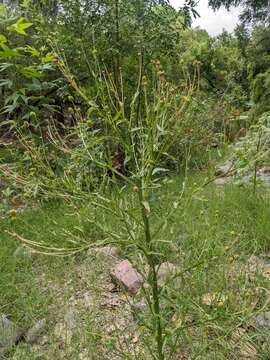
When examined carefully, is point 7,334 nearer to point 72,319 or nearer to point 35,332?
point 35,332

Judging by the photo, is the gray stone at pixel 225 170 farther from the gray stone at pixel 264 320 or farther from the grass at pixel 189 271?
the gray stone at pixel 264 320

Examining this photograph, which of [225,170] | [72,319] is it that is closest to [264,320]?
[72,319]

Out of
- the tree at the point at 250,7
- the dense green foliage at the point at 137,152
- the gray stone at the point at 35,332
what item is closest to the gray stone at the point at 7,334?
the gray stone at the point at 35,332

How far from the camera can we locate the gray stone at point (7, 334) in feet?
4.73

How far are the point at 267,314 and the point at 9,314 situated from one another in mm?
1148

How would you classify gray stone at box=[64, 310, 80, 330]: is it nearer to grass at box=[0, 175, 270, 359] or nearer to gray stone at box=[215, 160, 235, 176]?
grass at box=[0, 175, 270, 359]

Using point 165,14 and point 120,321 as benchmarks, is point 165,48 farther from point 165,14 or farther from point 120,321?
point 120,321

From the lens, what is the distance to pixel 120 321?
1.61m

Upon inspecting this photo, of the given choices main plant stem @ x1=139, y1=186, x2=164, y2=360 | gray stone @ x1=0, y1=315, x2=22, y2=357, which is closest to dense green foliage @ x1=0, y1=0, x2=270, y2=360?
main plant stem @ x1=139, y1=186, x2=164, y2=360

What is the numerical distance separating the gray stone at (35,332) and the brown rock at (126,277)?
422 mm

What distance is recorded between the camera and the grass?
1.18 meters

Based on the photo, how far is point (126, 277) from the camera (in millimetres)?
1788

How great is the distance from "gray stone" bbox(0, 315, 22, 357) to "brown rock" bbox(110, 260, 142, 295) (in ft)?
1.74

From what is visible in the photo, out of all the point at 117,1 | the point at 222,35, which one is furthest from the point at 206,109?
the point at 222,35
